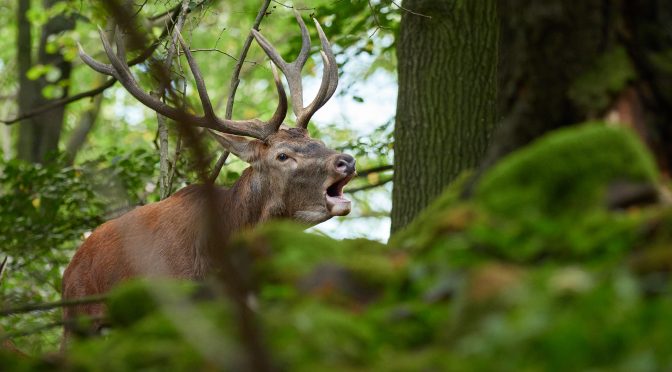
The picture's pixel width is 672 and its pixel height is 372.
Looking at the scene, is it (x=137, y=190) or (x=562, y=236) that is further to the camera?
(x=137, y=190)

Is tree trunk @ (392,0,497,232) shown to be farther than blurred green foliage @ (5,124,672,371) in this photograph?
Yes

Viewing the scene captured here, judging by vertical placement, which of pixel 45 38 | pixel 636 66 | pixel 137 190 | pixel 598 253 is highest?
pixel 45 38

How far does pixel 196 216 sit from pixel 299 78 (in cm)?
178

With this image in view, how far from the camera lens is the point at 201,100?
8.91 metres

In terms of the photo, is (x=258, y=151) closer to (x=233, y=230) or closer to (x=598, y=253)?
(x=233, y=230)

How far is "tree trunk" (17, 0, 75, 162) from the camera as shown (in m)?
16.2

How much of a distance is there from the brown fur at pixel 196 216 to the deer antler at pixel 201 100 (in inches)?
5.1

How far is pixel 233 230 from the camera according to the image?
30.1 ft

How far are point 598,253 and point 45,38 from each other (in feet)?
47.6

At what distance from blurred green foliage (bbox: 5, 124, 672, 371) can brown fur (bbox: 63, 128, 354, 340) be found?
472 centimetres

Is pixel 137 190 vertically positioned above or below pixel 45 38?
below

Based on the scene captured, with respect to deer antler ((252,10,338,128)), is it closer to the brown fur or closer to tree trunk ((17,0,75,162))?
the brown fur

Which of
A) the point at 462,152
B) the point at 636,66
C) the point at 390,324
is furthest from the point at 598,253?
the point at 462,152

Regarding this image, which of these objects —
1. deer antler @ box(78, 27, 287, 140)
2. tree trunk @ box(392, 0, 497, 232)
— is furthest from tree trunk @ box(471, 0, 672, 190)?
deer antler @ box(78, 27, 287, 140)
